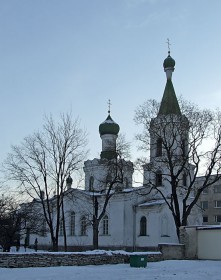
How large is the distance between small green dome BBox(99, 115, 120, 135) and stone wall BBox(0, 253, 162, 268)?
84.5 feet

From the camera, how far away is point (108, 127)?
48469mm

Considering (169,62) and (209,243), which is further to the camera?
(169,62)

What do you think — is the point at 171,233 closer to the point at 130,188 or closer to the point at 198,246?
the point at 130,188

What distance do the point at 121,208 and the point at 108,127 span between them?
884cm

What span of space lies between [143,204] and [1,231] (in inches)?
628

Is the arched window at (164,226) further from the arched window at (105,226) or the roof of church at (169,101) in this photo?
the roof of church at (169,101)

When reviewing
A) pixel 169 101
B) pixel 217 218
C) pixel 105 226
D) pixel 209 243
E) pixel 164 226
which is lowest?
pixel 209 243

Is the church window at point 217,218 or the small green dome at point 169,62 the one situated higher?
the small green dome at point 169,62

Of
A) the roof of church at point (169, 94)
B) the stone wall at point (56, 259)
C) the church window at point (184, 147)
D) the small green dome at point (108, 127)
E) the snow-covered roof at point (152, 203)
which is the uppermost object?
the roof of church at point (169, 94)

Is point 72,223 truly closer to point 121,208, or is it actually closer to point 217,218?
point 121,208

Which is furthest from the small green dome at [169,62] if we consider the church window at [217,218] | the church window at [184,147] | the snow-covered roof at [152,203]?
the church window at [217,218]

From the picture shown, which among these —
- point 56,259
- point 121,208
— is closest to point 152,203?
point 121,208

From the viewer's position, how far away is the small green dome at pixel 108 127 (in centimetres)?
4838

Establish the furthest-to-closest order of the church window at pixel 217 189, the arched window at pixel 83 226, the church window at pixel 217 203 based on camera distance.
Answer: the church window at pixel 217 189
the church window at pixel 217 203
the arched window at pixel 83 226
